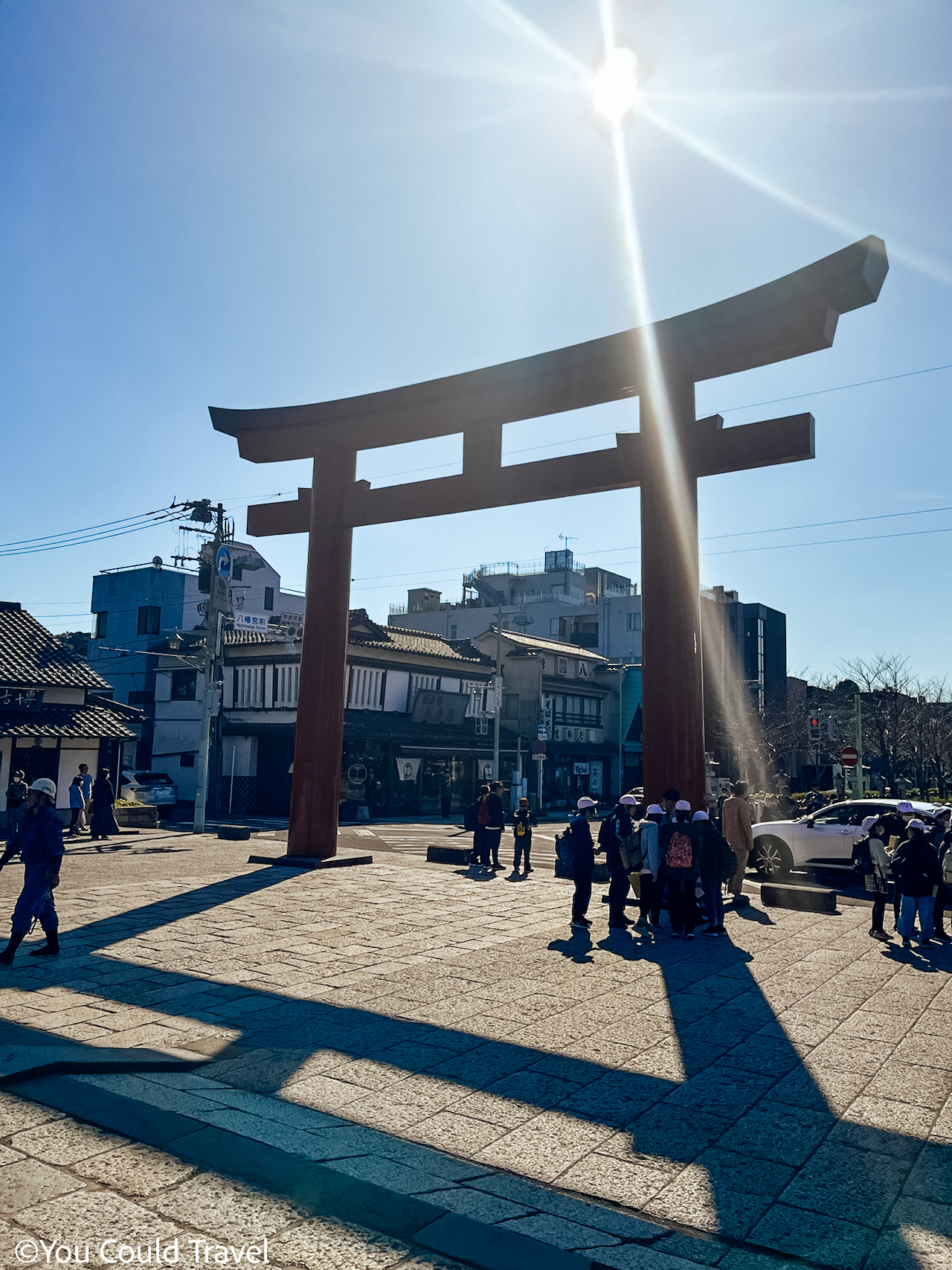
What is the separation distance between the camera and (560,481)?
14.2m

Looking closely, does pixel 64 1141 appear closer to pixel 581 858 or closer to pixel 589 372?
pixel 581 858

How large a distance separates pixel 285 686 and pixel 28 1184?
34912 mm

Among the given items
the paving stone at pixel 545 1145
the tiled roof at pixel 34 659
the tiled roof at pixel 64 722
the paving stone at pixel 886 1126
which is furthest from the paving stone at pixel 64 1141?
the tiled roof at pixel 34 659

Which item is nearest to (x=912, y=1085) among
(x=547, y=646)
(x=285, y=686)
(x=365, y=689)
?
(x=365, y=689)

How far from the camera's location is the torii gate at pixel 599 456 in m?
12.2

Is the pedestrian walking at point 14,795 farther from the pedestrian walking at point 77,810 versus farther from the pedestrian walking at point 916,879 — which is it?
the pedestrian walking at point 916,879

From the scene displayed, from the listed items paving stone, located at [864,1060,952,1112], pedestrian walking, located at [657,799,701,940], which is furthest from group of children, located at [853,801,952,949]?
paving stone, located at [864,1060,952,1112]

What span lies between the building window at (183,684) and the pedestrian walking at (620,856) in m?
34.2

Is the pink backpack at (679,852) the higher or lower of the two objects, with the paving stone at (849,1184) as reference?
higher

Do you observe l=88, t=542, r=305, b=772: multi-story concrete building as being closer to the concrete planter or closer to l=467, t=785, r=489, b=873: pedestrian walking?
the concrete planter

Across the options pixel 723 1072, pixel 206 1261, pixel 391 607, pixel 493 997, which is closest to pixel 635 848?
pixel 493 997

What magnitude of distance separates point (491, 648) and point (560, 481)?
3499 cm

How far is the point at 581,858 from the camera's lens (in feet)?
37.7

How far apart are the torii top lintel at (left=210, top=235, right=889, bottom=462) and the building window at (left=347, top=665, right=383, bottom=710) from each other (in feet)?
67.6
